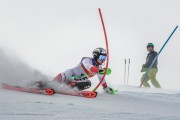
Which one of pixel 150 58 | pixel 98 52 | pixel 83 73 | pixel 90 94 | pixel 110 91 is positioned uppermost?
pixel 150 58

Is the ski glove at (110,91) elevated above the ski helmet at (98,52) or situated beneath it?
situated beneath

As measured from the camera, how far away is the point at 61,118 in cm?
339

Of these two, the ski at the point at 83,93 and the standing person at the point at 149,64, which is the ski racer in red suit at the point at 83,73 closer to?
the ski at the point at 83,93

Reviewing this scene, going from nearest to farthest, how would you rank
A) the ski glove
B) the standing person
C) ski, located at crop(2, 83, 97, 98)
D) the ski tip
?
ski, located at crop(2, 83, 97, 98), the ski tip, the ski glove, the standing person

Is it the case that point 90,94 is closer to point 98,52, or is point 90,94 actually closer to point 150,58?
point 98,52

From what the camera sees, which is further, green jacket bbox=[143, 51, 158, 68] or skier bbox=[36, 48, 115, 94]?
green jacket bbox=[143, 51, 158, 68]

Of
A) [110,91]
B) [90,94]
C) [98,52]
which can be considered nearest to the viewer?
[90,94]

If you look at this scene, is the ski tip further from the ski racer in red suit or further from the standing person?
the standing person

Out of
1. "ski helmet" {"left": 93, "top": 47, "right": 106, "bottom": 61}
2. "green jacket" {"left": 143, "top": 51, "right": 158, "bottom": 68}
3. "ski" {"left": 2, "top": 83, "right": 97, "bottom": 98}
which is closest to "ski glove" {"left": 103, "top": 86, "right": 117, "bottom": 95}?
"ski helmet" {"left": 93, "top": 47, "right": 106, "bottom": 61}

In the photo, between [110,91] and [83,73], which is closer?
[83,73]

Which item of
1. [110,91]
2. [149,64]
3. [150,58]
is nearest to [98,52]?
[110,91]

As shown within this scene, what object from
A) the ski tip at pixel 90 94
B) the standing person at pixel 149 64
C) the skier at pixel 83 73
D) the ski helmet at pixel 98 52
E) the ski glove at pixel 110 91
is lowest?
the ski tip at pixel 90 94

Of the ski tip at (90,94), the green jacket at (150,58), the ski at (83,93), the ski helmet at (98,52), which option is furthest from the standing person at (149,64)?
the ski tip at (90,94)

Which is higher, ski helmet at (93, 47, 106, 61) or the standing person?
the standing person
